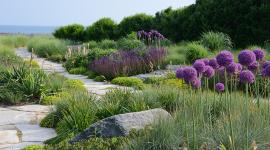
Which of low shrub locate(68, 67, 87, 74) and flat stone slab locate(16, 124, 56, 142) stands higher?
low shrub locate(68, 67, 87, 74)

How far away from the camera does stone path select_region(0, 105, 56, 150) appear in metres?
5.63

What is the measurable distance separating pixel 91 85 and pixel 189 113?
5.81 m

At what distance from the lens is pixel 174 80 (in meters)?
9.24

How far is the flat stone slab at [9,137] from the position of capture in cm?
566

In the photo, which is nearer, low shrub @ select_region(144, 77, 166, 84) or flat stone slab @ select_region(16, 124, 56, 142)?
flat stone slab @ select_region(16, 124, 56, 142)

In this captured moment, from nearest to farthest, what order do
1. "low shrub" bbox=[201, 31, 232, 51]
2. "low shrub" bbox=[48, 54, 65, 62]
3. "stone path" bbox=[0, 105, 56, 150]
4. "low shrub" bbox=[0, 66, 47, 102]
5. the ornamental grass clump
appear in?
"stone path" bbox=[0, 105, 56, 150]
"low shrub" bbox=[0, 66, 47, 102]
the ornamental grass clump
"low shrub" bbox=[201, 31, 232, 51]
"low shrub" bbox=[48, 54, 65, 62]

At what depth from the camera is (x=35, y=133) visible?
6.07 meters

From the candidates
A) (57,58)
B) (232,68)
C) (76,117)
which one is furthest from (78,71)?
(232,68)

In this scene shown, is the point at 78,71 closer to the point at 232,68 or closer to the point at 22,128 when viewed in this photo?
the point at 22,128

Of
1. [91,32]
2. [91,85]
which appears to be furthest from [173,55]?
[91,32]

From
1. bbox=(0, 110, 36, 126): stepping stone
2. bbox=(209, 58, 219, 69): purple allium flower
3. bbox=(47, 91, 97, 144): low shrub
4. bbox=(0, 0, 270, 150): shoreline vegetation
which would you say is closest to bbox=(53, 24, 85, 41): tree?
bbox=(0, 0, 270, 150): shoreline vegetation

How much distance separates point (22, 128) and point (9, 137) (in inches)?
20.0

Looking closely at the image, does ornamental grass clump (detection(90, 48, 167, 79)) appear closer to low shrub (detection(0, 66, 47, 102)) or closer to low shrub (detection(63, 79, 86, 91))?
low shrub (detection(63, 79, 86, 91))

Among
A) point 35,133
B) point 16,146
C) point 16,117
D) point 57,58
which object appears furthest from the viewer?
point 57,58
